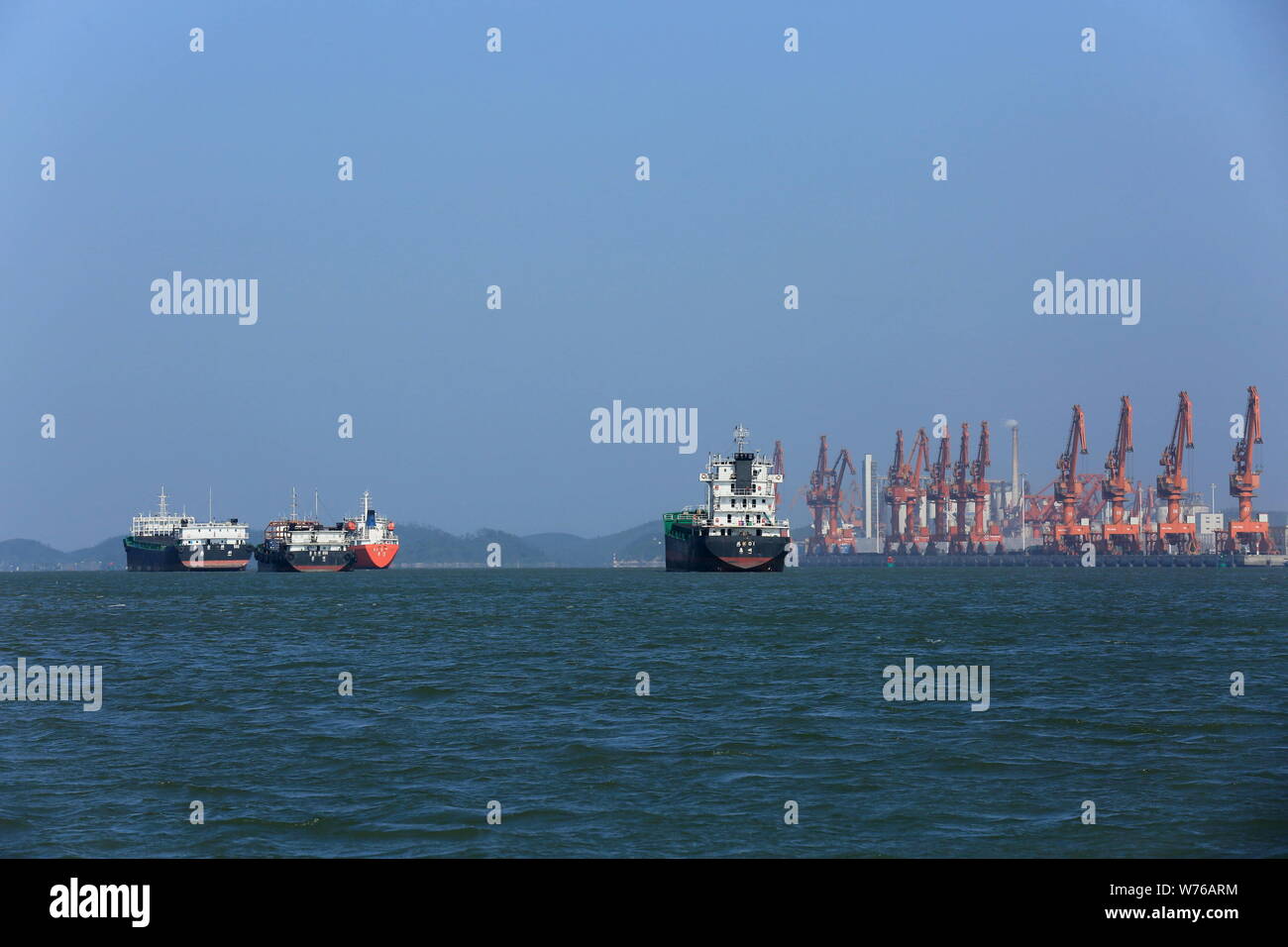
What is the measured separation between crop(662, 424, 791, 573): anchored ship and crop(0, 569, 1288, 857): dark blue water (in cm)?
8306

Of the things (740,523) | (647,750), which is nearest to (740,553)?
(740,523)

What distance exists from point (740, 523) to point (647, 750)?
11417 cm

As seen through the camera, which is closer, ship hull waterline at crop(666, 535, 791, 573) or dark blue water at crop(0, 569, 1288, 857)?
dark blue water at crop(0, 569, 1288, 857)

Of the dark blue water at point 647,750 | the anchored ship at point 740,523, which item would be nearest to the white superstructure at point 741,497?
the anchored ship at point 740,523

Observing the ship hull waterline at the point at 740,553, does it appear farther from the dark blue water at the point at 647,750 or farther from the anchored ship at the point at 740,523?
the dark blue water at the point at 647,750

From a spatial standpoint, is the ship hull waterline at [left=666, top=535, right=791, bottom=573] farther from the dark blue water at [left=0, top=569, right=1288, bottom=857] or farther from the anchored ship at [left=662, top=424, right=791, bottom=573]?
the dark blue water at [left=0, top=569, right=1288, bottom=857]

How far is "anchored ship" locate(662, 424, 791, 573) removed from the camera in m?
140

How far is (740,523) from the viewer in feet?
460

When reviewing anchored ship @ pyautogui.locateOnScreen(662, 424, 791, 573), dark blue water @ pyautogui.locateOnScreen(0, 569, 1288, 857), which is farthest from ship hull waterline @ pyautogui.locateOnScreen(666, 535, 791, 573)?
dark blue water @ pyautogui.locateOnScreen(0, 569, 1288, 857)

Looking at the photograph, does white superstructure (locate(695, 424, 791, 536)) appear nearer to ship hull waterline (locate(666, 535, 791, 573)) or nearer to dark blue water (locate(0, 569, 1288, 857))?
ship hull waterline (locate(666, 535, 791, 573))

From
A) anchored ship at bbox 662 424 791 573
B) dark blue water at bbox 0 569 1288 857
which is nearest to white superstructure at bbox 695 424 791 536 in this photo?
anchored ship at bbox 662 424 791 573

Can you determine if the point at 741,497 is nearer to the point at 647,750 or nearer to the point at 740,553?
the point at 740,553
